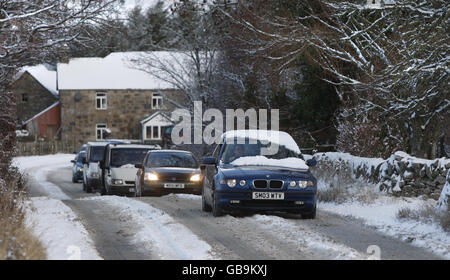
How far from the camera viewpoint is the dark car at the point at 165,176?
23.6 m

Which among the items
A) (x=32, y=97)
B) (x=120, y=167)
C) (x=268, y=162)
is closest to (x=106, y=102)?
(x=32, y=97)

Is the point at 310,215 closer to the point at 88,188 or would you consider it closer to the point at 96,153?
the point at 88,188

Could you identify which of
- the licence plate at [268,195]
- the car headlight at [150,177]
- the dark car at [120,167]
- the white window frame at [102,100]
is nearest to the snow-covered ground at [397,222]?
the licence plate at [268,195]

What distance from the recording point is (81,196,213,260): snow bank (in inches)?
407

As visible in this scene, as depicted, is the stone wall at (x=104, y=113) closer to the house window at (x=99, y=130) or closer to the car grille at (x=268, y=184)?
the house window at (x=99, y=130)

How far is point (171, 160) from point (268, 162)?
30.7 feet

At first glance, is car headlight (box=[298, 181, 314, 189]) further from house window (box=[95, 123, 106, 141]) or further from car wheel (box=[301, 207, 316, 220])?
house window (box=[95, 123, 106, 141])

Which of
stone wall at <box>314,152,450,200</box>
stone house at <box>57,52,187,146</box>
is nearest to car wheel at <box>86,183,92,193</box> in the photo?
stone wall at <box>314,152,450,200</box>

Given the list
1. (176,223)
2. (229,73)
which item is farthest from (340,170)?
(229,73)

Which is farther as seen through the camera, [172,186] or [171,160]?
[171,160]

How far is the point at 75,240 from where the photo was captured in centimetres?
1109

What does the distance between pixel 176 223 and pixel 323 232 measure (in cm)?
260

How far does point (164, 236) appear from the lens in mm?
12078
